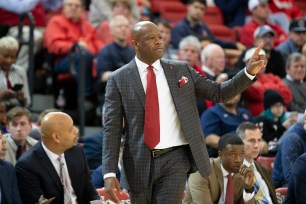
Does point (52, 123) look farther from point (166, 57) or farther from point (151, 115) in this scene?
point (166, 57)

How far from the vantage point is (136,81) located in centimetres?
594

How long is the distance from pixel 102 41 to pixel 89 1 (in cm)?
139

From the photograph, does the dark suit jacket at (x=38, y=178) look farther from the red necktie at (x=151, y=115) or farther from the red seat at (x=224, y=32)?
the red seat at (x=224, y=32)

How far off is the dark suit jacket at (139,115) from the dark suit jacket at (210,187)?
1075mm

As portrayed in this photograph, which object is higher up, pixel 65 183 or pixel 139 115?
pixel 139 115

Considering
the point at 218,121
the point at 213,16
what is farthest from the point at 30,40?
the point at 213,16

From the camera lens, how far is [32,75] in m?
9.83

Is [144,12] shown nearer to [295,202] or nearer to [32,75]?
[32,75]

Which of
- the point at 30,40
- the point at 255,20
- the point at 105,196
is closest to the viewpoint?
the point at 105,196

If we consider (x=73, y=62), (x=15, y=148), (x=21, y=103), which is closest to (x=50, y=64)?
(x=73, y=62)

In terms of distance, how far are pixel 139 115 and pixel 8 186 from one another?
1.22 m

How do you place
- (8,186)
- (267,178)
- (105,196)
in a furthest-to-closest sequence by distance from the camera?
(267,178)
(105,196)
(8,186)

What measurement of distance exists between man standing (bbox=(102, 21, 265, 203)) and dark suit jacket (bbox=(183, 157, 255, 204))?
41.9 inches

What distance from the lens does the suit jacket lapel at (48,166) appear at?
6625 mm
